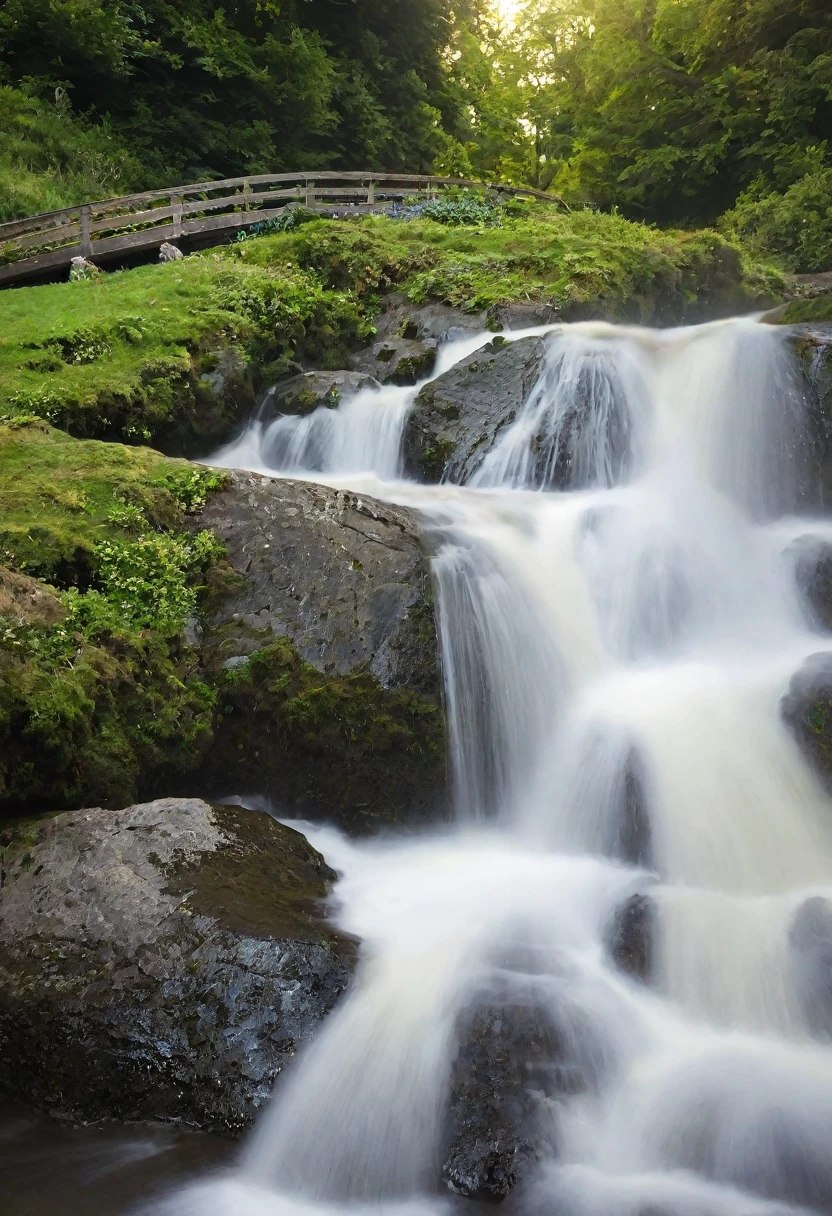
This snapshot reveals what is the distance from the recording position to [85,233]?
46.4 ft

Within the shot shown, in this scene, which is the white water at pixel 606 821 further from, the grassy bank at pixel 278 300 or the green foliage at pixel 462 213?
the green foliage at pixel 462 213

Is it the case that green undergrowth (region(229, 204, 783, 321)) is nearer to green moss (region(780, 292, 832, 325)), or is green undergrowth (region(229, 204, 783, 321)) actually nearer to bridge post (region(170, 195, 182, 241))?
bridge post (region(170, 195, 182, 241))

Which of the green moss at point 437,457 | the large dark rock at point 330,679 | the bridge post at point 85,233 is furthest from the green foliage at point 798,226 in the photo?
the large dark rock at point 330,679

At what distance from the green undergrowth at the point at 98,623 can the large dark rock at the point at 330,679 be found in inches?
11.2

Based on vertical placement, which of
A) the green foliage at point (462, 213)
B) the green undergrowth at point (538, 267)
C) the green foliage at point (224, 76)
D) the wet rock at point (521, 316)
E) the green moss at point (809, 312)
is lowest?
the green moss at point (809, 312)

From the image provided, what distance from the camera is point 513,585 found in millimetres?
7195

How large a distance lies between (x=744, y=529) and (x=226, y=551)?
5.00 metres

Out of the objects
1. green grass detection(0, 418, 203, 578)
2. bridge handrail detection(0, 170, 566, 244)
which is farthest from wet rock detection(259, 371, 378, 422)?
bridge handrail detection(0, 170, 566, 244)

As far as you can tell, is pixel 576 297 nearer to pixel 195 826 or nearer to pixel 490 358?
pixel 490 358

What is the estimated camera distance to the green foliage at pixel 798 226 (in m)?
16.6

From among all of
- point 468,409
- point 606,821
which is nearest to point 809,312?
point 468,409

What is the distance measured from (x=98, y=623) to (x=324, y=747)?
174 centimetres

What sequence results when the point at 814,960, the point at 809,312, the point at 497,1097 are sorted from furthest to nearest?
the point at 809,312 → the point at 814,960 → the point at 497,1097

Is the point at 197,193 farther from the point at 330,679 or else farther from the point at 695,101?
the point at 330,679
